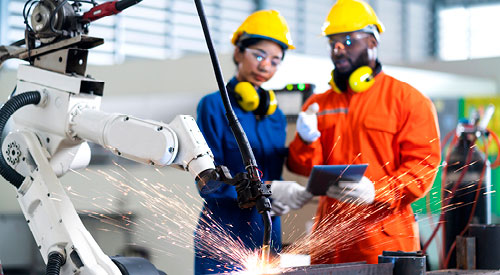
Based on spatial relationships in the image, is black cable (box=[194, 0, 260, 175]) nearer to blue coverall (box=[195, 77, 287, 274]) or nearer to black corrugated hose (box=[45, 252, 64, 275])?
black corrugated hose (box=[45, 252, 64, 275])

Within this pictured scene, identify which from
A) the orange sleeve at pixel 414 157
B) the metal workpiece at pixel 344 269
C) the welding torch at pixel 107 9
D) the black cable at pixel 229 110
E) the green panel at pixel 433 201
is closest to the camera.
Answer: the black cable at pixel 229 110

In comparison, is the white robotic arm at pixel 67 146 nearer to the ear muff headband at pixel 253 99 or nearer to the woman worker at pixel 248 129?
the woman worker at pixel 248 129

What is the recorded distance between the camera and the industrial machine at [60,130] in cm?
168

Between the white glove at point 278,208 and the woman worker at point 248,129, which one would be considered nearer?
the woman worker at point 248,129

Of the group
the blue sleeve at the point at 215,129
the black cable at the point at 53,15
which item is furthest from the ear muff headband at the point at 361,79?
the black cable at the point at 53,15

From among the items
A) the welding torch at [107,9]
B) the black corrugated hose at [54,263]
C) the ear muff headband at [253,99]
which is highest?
the welding torch at [107,9]

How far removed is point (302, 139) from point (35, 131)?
3.96ft

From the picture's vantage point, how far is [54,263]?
5.67 feet

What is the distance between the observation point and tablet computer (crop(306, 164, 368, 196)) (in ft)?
8.14

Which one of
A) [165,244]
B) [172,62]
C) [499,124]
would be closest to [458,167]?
[499,124]

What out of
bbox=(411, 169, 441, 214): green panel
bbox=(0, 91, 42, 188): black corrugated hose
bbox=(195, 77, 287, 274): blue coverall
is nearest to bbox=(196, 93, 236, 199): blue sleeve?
bbox=(195, 77, 287, 274): blue coverall

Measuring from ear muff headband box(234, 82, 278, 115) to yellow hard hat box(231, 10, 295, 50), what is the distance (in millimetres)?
227

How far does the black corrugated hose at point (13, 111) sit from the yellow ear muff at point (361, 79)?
4.44ft

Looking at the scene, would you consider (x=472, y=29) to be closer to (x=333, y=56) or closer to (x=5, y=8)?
(x=5, y=8)
